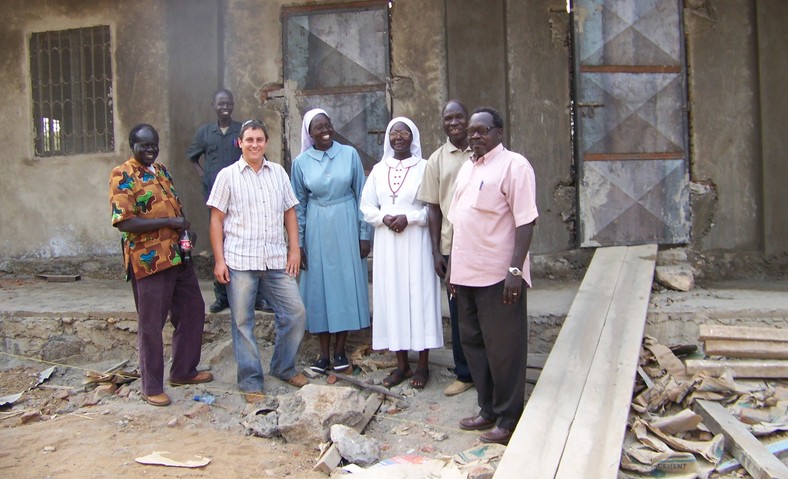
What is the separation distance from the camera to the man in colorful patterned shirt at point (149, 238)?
4203 millimetres

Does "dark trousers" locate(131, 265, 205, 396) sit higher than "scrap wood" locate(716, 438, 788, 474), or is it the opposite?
"dark trousers" locate(131, 265, 205, 396)

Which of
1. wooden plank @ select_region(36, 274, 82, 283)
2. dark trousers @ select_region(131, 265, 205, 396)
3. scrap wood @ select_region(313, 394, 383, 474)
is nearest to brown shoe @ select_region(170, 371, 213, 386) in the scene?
dark trousers @ select_region(131, 265, 205, 396)

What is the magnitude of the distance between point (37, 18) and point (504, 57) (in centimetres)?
494

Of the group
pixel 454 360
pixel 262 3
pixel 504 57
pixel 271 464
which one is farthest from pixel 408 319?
pixel 262 3

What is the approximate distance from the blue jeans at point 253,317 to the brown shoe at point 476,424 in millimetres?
1308

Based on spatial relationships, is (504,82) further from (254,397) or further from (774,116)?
(254,397)

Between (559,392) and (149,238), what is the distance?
2556mm

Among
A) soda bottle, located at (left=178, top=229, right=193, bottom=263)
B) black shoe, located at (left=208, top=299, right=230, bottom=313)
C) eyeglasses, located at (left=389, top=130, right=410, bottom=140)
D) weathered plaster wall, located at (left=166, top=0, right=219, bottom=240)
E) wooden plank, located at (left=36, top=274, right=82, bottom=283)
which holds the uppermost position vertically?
weathered plaster wall, located at (left=166, top=0, right=219, bottom=240)

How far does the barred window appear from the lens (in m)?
7.44

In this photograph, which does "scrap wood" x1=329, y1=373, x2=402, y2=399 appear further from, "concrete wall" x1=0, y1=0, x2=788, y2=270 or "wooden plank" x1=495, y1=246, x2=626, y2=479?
"concrete wall" x1=0, y1=0, x2=788, y2=270

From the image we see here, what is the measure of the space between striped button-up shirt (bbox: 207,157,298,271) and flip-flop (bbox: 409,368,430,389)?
1.14 m

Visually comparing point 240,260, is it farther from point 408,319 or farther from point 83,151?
point 83,151

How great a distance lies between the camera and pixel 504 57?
6715 mm

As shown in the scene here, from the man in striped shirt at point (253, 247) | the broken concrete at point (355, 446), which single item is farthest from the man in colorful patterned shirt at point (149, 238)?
the broken concrete at point (355, 446)
